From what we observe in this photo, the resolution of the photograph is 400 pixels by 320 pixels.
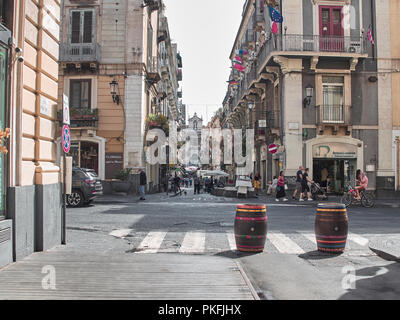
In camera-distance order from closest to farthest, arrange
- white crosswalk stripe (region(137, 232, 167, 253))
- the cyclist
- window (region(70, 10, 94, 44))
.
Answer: white crosswalk stripe (region(137, 232, 167, 253)), the cyclist, window (region(70, 10, 94, 44))

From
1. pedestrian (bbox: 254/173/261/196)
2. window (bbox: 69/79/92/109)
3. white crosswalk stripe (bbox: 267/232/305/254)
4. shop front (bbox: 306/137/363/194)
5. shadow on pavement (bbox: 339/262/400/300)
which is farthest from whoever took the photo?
pedestrian (bbox: 254/173/261/196)

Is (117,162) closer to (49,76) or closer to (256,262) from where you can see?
(49,76)

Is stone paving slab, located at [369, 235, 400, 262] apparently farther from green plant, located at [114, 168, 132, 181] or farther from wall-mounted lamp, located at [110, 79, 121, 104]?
wall-mounted lamp, located at [110, 79, 121, 104]

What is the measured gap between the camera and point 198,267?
19.1 feet

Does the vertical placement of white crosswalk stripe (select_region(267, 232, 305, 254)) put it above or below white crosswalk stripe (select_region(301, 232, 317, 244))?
below

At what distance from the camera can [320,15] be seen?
24094 mm

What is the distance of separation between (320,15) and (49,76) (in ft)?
67.2

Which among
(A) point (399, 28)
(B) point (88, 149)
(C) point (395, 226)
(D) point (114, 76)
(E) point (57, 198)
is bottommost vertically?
(C) point (395, 226)

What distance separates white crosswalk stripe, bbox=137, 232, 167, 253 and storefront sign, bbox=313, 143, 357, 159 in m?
16.2

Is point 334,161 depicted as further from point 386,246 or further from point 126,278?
point 126,278

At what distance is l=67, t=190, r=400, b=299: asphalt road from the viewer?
5.15m

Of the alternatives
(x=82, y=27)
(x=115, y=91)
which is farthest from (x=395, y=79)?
(x=82, y=27)

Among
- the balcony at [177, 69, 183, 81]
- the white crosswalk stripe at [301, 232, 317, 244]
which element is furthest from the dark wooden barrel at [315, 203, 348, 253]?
the balcony at [177, 69, 183, 81]

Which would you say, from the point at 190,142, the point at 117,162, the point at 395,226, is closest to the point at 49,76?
the point at 395,226
